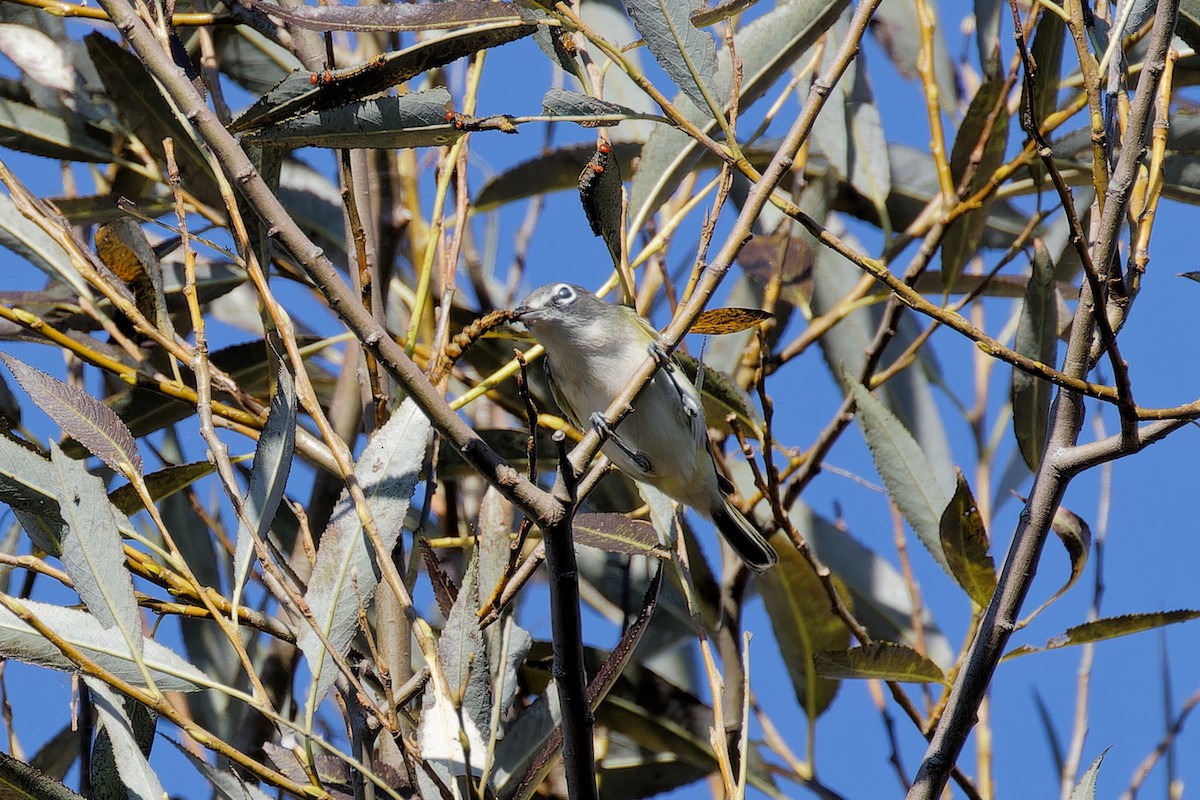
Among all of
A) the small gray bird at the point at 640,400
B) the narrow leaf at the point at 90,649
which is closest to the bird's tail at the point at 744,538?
the small gray bird at the point at 640,400

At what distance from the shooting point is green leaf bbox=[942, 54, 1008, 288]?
252cm

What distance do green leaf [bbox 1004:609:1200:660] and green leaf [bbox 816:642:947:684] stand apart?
0.41ft

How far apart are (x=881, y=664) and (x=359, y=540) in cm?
83

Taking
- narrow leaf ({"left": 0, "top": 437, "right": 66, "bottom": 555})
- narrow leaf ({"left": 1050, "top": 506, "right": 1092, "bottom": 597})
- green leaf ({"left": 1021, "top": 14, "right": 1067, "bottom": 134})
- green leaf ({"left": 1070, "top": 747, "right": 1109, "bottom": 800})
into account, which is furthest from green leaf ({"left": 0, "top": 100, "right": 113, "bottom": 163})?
green leaf ({"left": 1070, "top": 747, "right": 1109, "bottom": 800})

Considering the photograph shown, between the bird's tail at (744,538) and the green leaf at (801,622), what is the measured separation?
3cm

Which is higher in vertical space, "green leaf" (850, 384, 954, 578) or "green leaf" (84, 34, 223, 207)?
"green leaf" (84, 34, 223, 207)

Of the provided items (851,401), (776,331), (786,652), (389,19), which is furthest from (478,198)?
(389,19)

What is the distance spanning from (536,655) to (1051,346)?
3.84 feet

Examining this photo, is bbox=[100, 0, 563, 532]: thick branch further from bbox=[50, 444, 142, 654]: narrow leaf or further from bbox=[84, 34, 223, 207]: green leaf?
bbox=[84, 34, 223, 207]: green leaf

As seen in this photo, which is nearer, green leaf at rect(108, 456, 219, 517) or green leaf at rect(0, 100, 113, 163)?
green leaf at rect(108, 456, 219, 517)

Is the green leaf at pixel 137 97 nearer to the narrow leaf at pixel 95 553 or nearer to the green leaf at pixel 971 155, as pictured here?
the narrow leaf at pixel 95 553

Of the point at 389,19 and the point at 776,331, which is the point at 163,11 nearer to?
the point at 389,19

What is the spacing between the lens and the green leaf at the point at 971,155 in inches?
99.2

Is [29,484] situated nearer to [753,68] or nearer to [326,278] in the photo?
[326,278]
